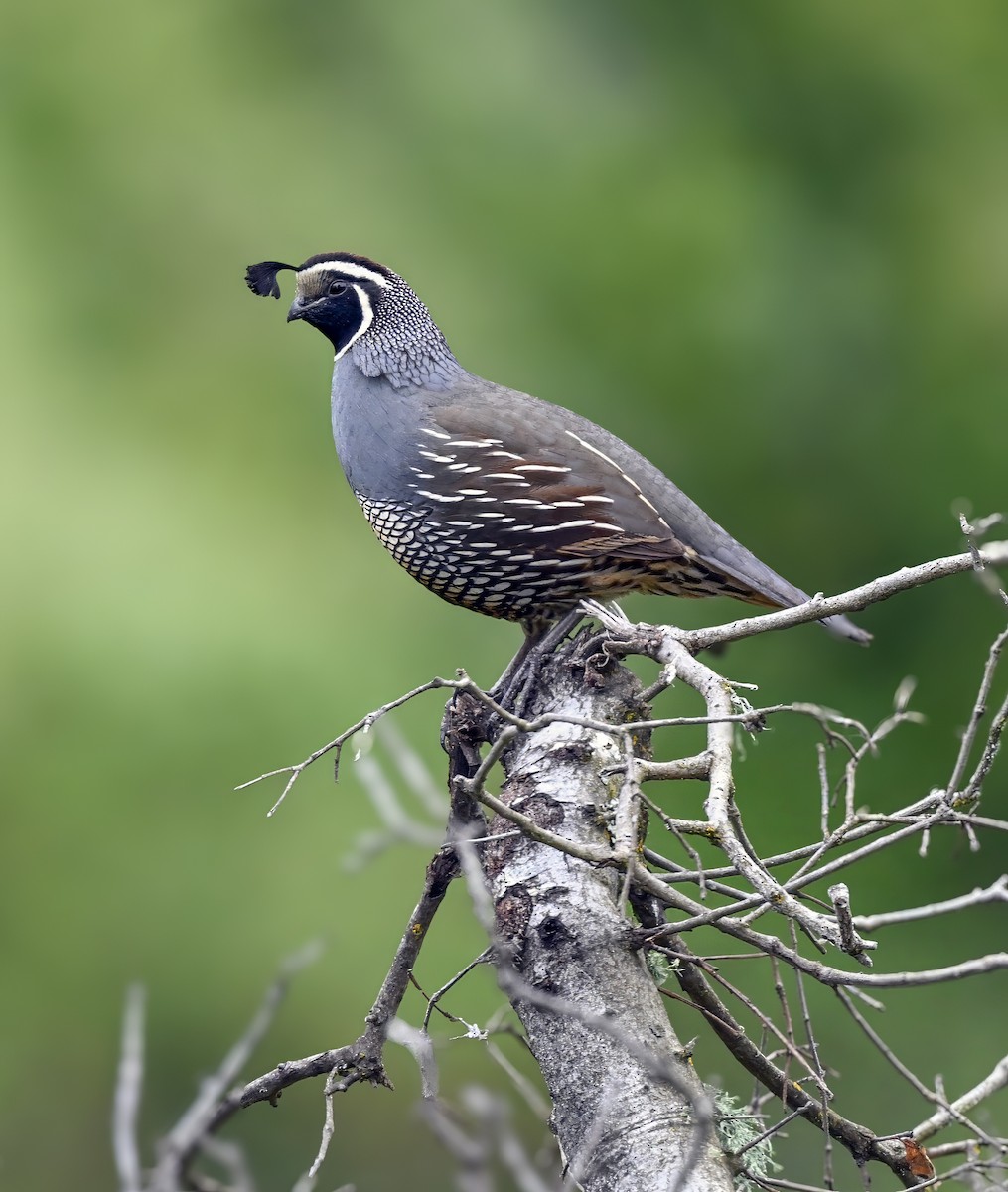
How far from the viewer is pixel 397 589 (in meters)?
5.88

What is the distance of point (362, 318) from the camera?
3.51 m

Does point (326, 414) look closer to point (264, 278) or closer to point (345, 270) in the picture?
point (264, 278)

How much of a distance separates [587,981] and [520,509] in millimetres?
1222

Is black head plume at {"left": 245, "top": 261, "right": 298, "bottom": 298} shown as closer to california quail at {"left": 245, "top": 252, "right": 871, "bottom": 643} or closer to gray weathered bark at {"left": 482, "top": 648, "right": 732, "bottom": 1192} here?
california quail at {"left": 245, "top": 252, "right": 871, "bottom": 643}

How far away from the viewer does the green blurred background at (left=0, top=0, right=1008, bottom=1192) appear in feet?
17.4

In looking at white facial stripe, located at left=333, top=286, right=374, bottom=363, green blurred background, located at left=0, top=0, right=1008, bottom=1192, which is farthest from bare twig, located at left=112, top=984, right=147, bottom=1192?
green blurred background, located at left=0, top=0, right=1008, bottom=1192

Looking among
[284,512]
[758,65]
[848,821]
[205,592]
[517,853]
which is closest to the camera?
[848,821]

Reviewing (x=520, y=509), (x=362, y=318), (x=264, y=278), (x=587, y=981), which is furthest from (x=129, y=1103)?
(x=264, y=278)

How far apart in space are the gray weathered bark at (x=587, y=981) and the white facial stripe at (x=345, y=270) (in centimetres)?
160

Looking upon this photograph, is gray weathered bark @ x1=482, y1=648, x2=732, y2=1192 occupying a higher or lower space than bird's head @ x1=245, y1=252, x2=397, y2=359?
lower

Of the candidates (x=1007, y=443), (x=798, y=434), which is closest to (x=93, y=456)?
(x=798, y=434)

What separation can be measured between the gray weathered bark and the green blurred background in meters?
2.60

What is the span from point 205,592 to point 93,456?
2.59 feet

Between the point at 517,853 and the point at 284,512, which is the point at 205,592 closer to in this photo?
the point at 284,512
